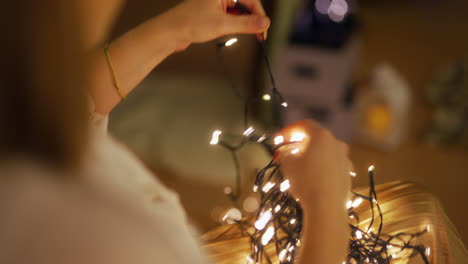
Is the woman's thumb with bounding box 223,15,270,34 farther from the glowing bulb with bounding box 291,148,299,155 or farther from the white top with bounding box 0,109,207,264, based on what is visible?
the white top with bounding box 0,109,207,264

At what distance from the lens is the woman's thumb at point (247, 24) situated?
64 cm

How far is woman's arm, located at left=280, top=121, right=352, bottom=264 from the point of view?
0.49 meters

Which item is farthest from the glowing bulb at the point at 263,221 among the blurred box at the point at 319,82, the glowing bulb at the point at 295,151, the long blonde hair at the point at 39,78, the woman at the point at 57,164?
the blurred box at the point at 319,82

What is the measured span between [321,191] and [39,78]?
1.00 feet

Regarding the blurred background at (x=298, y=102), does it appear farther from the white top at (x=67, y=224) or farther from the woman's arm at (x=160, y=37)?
the white top at (x=67, y=224)

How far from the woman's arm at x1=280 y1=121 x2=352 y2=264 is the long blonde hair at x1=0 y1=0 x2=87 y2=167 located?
0.87ft

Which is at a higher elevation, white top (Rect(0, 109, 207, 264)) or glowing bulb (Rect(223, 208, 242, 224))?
glowing bulb (Rect(223, 208, 242, 224))

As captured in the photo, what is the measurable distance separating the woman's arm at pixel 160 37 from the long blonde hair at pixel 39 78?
1.15ft

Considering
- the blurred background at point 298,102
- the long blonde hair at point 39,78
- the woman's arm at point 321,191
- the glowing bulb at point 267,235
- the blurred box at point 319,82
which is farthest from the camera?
the blurred box at point 319,82

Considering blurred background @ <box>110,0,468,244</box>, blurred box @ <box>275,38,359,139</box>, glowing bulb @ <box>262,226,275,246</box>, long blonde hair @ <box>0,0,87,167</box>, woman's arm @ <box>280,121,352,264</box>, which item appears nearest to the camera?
long blonde hair @ <box>0,0,87,167</box>

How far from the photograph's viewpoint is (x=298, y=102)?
1938 mm

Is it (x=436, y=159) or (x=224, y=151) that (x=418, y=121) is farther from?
(x=224, y=151)

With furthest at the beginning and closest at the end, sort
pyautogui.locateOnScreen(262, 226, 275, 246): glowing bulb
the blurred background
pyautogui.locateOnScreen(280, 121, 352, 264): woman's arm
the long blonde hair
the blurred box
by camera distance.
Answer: the blurred box, the blurred background, pyautogui.locateOnScreen(262, 226, 275, 246): glowing bulb, pyautogui.locateOnScreen(280, 121, 352, 264): woman's arm, the long blonde hair

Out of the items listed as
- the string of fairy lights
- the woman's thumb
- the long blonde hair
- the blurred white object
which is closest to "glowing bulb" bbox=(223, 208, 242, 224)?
the string of fairy lights
